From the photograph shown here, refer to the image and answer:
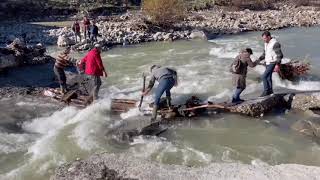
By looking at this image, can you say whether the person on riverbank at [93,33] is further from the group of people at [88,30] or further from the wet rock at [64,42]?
the wet rock at [64,42]

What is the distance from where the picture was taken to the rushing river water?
34.8ft

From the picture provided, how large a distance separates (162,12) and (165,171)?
1028 inches

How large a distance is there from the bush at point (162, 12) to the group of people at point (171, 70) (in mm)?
19488

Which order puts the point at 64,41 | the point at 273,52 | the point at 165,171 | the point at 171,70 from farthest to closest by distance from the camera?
the point at 64,41
the point at 273,52
the point at 171,70
the point at 165,171

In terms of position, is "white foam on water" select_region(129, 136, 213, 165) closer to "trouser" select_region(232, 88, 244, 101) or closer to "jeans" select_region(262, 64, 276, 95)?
"trouser" select_region(232, 88, 244, 101)

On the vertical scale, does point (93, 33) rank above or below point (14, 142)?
above

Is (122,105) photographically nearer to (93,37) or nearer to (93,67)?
(93,67)

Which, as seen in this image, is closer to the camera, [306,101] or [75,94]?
[306,101]

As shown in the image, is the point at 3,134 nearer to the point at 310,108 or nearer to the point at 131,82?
the point at 131,82

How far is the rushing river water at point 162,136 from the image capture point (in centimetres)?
1062

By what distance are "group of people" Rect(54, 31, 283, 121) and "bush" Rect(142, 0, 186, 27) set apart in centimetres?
1949

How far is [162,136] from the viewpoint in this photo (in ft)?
39.4

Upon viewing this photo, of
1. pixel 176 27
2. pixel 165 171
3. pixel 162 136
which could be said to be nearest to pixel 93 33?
pixel 176 27

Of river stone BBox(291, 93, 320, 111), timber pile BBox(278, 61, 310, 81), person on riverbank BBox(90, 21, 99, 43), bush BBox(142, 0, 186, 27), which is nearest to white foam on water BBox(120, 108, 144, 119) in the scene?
river stone BBox(291, 93, 320, 111)
